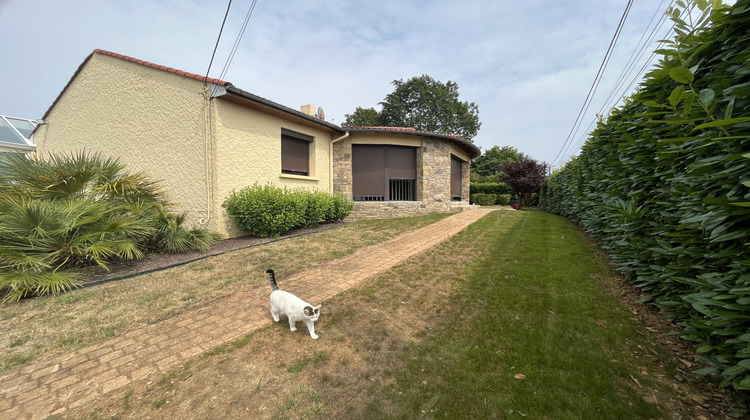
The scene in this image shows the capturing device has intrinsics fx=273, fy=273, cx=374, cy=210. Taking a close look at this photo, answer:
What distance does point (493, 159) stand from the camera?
32.0 metres

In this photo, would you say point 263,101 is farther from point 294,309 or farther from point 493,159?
point 493,159

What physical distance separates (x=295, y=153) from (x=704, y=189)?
29.4ft

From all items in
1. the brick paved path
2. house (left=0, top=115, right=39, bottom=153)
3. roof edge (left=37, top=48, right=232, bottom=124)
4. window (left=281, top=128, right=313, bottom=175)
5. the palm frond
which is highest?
roof edge (left=37, top=48, right=232, bottom=124)

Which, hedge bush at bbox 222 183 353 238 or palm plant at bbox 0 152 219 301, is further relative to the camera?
hedge bush at bbox 222 183 353 238

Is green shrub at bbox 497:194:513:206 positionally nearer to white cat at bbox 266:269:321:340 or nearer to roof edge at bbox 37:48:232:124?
roof edge at bbox 37:48:232:124

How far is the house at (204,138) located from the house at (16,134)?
1.93 feet

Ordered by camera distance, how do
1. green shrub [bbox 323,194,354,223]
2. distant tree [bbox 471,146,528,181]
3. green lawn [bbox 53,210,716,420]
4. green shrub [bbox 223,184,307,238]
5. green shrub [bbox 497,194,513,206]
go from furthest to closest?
distant tree [bbox 471,146,528,181], green shrub [bbox 497,194,513,206], green shrub [bbox 323,194,354,223], green shrub [bbox 223,184,307,238], green lawn [bbox 53,210,716,420]

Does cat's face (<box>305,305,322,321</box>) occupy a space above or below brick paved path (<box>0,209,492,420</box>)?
above

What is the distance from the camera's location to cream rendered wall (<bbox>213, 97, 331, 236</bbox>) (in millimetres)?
6781

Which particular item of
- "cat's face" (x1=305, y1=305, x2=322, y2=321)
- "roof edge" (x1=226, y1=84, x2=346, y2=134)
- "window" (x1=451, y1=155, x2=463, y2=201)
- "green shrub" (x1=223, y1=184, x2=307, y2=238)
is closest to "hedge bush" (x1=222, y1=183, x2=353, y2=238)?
"green shrub" (x1=223, y1=184, x2=307, y2=238)

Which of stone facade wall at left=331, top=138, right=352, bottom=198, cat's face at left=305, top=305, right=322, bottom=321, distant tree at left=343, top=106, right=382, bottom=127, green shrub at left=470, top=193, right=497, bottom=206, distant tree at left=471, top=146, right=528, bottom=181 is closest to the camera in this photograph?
cat's face at left=305, top=305, right=322, bottom=321

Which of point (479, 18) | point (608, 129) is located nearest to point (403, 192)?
point (479, 18)

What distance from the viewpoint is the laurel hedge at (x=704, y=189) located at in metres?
1.50

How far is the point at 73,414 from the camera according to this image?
1715mm
